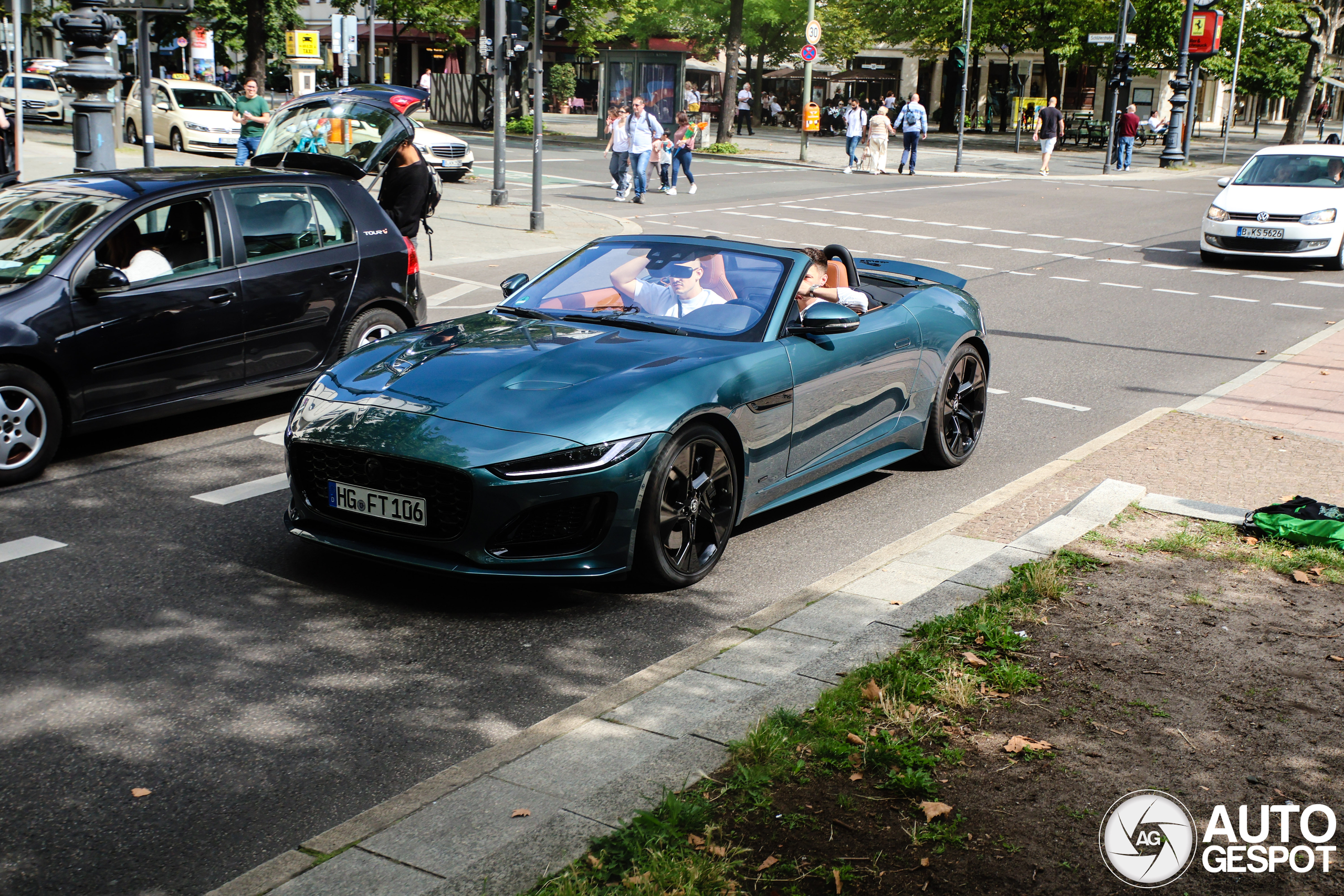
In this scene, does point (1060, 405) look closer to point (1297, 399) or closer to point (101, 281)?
point (1297, 399)

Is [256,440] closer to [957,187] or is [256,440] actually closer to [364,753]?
[364,753]

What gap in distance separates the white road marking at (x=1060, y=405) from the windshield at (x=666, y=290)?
13.2 ft

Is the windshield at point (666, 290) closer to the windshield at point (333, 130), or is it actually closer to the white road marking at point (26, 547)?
the white road marking at point (26, 547)

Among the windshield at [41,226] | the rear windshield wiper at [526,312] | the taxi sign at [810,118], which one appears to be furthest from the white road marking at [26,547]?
the taxi sign at [810,118]

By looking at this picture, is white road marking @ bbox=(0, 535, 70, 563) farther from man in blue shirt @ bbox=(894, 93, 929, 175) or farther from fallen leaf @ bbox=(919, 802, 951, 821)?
man in blue shirt @ bbox=(894, 93, 929, 175)

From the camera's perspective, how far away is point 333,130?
14.2 m

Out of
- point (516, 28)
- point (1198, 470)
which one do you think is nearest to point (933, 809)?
point (1198, 470)

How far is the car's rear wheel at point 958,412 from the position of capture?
298 inches

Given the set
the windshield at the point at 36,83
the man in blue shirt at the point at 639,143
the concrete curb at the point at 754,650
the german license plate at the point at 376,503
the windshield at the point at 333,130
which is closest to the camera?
the concrete curb at the point at 754,650

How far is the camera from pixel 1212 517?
645 cm

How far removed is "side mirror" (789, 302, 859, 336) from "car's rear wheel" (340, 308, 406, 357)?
328cm

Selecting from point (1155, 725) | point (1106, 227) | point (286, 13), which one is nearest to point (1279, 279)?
point (1106, 227)

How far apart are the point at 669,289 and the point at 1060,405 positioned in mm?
4494

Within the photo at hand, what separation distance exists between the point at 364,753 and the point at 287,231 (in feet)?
16.5
